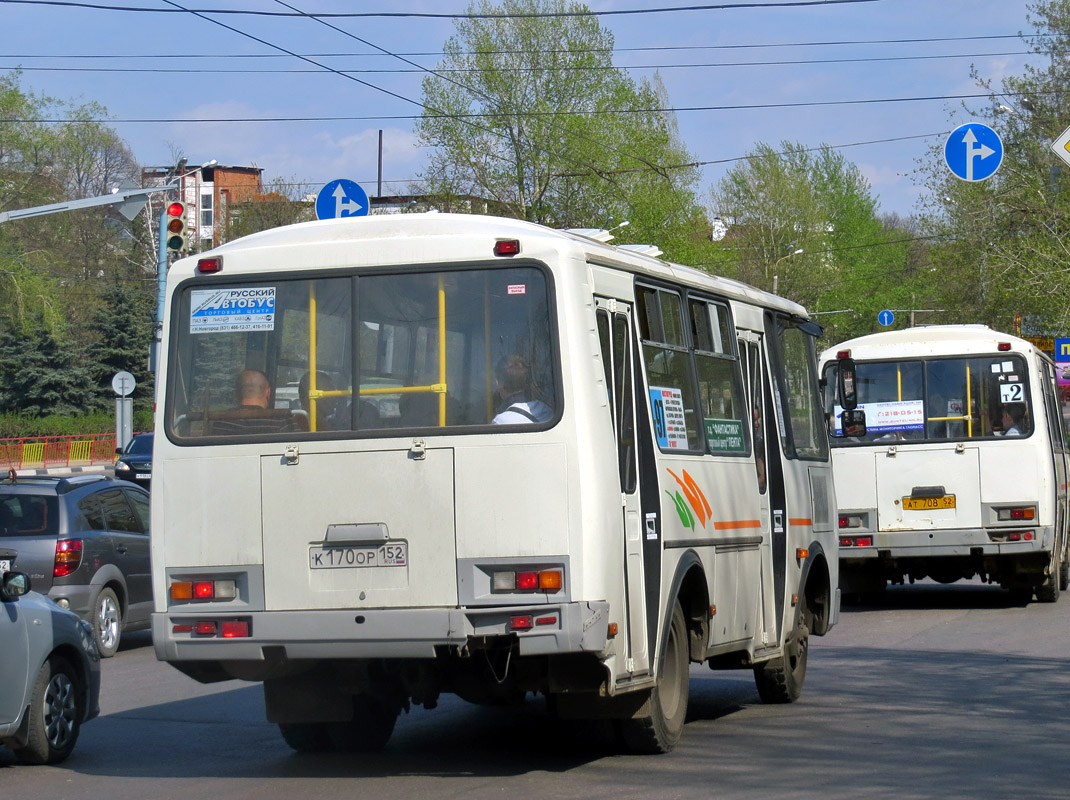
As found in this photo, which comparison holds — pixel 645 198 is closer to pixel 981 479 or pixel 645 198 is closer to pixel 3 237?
pixel 3 237

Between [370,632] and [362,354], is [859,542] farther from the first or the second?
[370,632]

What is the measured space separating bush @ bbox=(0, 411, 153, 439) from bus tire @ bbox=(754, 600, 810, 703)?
49.3 meters

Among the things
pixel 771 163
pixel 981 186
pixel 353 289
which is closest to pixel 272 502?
pixel 353 289

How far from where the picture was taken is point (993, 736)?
9.10 meters

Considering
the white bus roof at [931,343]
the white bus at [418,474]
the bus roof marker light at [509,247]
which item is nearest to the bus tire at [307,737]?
the white bus at [418,474]

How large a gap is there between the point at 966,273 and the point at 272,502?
1496 inches

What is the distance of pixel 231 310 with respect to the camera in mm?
7938

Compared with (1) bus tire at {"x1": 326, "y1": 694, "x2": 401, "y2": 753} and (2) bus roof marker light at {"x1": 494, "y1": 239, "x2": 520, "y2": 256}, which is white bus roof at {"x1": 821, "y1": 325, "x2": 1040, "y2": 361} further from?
(2) bus roof marker light at {"x1": 494, "y1": 239, "x2": 520, "y2": 256}

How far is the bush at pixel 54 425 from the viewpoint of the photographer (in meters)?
57.1

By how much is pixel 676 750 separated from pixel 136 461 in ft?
82.4

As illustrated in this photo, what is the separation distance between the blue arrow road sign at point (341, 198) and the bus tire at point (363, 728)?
9.16 metres

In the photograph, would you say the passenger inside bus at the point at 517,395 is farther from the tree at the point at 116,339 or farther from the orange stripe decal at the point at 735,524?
the tree at the point at 116,339

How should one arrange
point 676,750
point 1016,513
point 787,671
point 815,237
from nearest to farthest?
point 676,750
point 787,671
point 1016,513
point 815,237

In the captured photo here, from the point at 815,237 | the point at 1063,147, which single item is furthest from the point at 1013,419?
the point at 815,237
